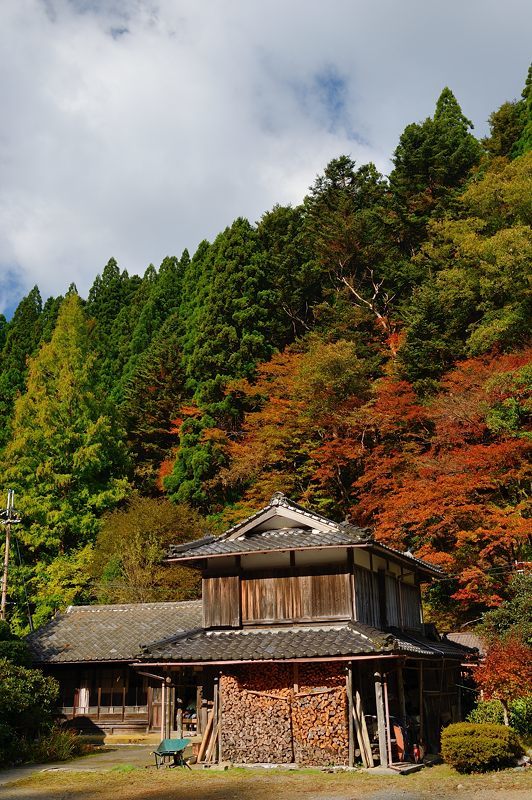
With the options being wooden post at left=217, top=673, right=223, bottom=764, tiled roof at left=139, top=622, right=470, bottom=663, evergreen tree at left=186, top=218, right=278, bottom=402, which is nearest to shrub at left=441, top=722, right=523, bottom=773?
tiled roof at left=139, top=622, right=470, bottom=663

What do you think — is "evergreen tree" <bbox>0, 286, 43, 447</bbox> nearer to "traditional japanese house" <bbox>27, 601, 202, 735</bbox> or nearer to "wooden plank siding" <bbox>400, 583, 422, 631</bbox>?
"traditional japanese house" <bbox>27, 601, 202, 735</bbox>

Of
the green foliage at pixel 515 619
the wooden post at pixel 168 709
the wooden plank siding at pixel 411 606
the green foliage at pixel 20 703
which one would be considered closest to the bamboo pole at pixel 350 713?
the green foliage at pixel 515 619

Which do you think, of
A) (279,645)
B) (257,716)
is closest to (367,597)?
(279,645)

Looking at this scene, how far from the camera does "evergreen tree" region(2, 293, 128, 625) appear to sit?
112 ft

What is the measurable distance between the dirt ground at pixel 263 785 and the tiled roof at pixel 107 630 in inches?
331

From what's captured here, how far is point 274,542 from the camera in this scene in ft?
61.6

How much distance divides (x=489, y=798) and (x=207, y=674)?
8433 millimetres

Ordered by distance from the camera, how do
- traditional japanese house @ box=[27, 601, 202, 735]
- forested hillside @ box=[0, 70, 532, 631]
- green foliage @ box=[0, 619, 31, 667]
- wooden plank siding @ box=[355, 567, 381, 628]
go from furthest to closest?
forested hillside @ box=[0, 70, 532, 631] → traditional japanese house @ box=[27, 601, 202, 735] → green foliage @ box=[0, 619, 31, 667] → wooden plank siding @ box=[355, 567, 381, 628]

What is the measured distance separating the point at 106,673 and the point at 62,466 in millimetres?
14706

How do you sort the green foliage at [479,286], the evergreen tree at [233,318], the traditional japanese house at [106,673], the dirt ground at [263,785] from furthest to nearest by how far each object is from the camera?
the evergreen tree at [233,318], the green foliage at [479,286], the traditional japanese house at [106,673], the dirt ground at [263,785]

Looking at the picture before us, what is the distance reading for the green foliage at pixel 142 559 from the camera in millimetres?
31484

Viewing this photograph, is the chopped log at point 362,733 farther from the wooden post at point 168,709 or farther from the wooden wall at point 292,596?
the wooden post at point 168,709

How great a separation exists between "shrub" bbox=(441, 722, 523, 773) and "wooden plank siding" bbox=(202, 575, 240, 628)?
20.1 ft

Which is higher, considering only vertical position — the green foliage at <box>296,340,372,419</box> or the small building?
the green foliage at <box>296,340,372,419</box>
